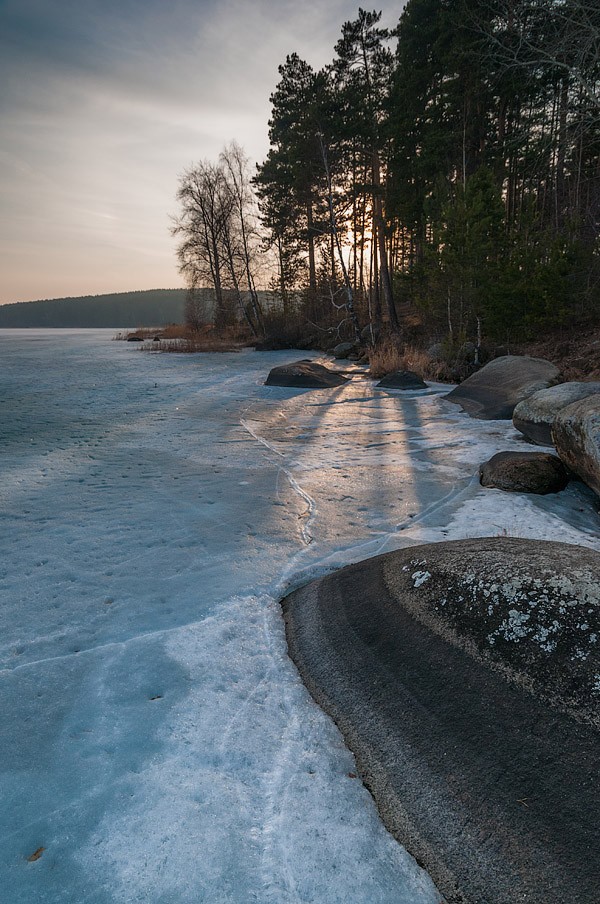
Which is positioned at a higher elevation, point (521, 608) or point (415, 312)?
point (415, 312)

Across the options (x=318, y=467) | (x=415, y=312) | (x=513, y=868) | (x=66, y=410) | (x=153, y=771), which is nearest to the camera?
(x=513, y=868)

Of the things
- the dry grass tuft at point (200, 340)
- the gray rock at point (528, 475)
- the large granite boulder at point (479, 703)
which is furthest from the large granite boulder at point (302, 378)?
the dry grass tuft at point (200, 340)

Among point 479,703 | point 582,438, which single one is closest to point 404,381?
point 582,438

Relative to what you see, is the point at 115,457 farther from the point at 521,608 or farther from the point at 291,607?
the point at 521,608

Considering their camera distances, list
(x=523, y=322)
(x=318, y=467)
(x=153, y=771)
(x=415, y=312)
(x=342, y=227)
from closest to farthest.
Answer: (x=153, y=771) → (x=318, y=467) → (x=523, y=322) → (x=342, y=227) → (x=415, y=312)

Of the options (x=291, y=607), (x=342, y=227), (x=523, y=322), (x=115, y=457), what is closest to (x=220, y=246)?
(x=342, y=227)

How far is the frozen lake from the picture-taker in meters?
1.55

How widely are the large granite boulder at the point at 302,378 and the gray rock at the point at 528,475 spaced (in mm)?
8316

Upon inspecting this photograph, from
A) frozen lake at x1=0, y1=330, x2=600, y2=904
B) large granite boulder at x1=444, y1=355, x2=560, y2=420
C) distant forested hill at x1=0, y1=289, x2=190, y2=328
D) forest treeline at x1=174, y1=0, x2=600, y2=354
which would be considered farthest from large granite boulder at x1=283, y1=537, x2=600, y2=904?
distant forested hill at x1=0, y1=289, x2=190, y2=328

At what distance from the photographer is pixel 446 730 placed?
190 centimetres

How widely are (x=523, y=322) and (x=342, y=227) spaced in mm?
13526

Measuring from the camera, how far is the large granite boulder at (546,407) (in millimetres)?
6297

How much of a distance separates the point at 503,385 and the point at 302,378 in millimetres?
5715

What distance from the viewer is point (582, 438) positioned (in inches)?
181
